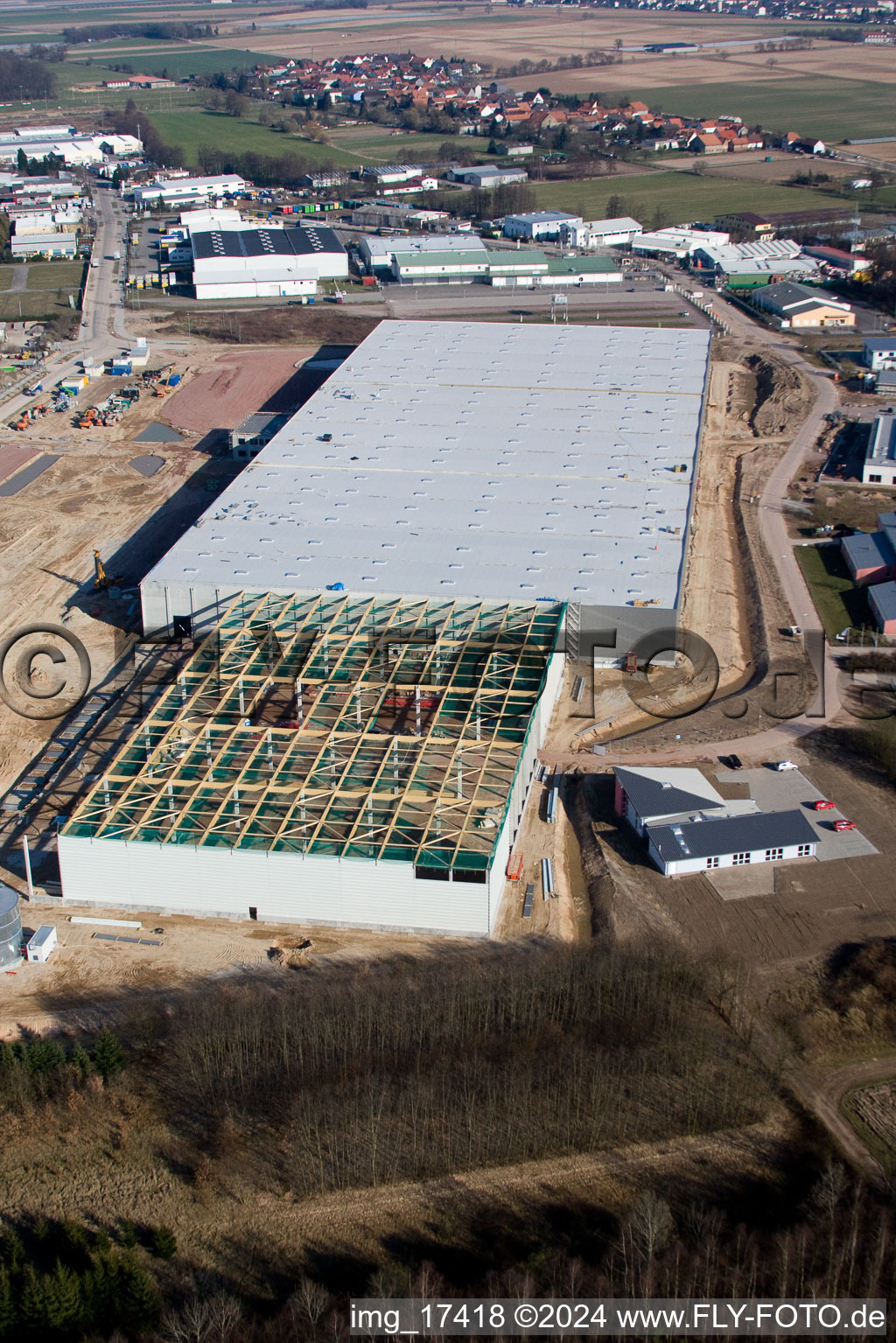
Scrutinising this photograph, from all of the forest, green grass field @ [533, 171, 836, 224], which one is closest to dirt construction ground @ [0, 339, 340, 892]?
the forest

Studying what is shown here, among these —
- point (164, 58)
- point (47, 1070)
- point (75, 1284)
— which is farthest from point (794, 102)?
point (75, 1284)

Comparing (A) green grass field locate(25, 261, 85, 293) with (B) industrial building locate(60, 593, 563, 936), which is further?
(A) green grass field locate(25, 261, 85, 293)

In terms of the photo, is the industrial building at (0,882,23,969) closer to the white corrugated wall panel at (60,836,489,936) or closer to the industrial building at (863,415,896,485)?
the white corrugated wall panel at (60,836,489,936)

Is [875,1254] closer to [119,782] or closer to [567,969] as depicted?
[567,969]

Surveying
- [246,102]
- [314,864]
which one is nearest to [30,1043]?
[314,864]

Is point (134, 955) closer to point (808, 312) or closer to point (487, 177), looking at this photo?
point (808, 312)
